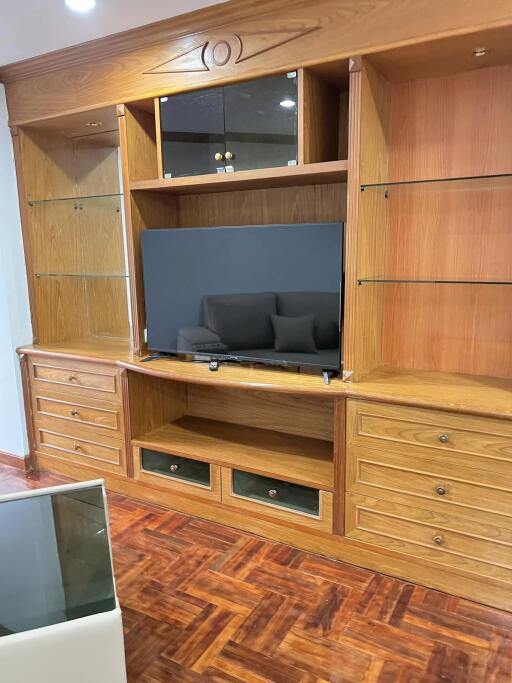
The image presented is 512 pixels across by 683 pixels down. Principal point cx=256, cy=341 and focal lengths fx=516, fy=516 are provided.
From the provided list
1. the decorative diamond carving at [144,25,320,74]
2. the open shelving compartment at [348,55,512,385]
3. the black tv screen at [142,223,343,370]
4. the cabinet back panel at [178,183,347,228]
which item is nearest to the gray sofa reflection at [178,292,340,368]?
the black tv screen at [142,223,343,370]

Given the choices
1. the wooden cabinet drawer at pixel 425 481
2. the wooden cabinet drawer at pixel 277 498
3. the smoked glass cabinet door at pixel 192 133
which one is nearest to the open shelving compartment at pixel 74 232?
the smoked glass cabinet door at pixel 192 133

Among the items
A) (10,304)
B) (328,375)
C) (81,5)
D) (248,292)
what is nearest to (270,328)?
(248,292)

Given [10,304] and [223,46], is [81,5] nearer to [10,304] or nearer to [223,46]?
[223,46]

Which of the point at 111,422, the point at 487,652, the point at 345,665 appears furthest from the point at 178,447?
the point at 487,652

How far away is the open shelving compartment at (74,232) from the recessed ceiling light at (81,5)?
2.66 feet

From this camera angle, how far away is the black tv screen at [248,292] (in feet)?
7.25

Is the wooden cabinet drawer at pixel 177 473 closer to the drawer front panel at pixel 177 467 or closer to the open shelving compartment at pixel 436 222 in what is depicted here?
the drawer front panel at pixel 177 467

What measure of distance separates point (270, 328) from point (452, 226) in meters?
0.90

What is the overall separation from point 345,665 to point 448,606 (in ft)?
1.65

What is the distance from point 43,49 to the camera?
98.8 inches

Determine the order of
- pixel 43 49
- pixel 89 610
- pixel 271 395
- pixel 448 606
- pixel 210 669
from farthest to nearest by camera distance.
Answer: pixel 271 395, pixel 43 49, pixel 448 606, pixel 210 669, pixel 89 610

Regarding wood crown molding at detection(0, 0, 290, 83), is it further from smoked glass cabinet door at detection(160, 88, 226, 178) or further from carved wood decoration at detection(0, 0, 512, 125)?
smoked glass cabinet door at detection(160, 88, 226, 178)

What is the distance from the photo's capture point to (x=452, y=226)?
2.17 meters

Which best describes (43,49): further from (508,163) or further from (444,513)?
(444,513)
